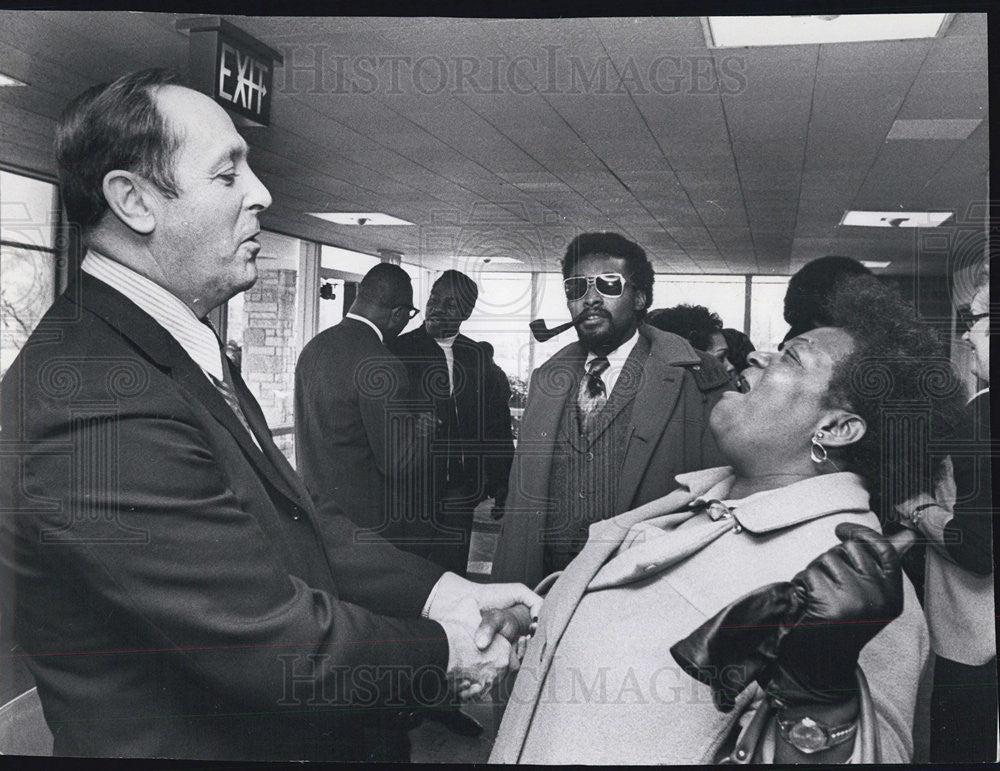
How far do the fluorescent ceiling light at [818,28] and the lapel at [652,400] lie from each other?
888 millimetres

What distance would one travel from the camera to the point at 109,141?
111 inches

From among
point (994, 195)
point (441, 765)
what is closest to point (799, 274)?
point (994, 195)

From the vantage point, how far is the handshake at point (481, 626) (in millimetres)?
2891

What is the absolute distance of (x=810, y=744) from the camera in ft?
9.18

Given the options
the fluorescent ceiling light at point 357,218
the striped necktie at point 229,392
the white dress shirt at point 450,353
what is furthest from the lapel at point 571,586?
the fluorescent ceiling light at point 357,218

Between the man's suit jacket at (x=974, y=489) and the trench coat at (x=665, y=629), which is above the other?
the man's suit jacket at (x=974, y=489)

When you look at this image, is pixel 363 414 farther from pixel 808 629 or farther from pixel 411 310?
pixel 808 629

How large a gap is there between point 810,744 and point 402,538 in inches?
52.9

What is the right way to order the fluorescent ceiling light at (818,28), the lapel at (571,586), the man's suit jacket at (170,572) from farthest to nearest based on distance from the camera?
the lapel at (571,586)
the fluorescent ceiling light at (818,28)
the man's suit jacket at (170,572)

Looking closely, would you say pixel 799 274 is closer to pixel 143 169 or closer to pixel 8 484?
pixel 143 169

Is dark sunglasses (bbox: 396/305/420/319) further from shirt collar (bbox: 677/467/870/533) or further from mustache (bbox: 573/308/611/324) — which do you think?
shirt collar (bbox: 677/467/870/533)

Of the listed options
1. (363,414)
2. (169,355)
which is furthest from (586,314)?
(169,355)

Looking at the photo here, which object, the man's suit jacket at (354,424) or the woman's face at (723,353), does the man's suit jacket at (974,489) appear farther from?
the man's suit jacket at (354,424)

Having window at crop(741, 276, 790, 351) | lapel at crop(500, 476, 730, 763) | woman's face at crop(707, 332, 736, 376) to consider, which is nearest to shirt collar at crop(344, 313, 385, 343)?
lapel at crop(500, 476, 730, 763)
